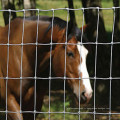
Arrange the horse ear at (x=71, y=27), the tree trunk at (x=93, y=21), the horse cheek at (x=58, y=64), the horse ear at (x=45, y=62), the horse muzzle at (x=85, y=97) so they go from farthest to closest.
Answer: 1. the tree trunk at (x=93, y=21)
2. the horse ear at (x=45, y=62)
3. the horse cheek at (x=58, y=64)
4. the horse ear at (x=71, y=27)
5. the horse muzzle at (x=85, y=97)

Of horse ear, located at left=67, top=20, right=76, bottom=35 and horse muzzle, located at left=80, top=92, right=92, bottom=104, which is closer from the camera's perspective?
horse muzzle, located at left=80, top=92, right=92, bottom=104

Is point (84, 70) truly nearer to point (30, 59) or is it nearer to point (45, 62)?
point (45, 62)

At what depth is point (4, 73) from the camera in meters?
4.15

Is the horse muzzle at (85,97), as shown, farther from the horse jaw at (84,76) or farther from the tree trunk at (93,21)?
the tree trunk at (93,21)

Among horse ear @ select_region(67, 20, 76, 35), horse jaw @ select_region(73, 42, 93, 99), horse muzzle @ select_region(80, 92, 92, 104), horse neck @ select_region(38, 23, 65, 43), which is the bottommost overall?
horse muzzle @ select_region(80, 92, 92, 104)

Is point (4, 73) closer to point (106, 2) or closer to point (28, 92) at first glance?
point (28, 92)

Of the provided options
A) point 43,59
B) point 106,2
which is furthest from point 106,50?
point 106,2

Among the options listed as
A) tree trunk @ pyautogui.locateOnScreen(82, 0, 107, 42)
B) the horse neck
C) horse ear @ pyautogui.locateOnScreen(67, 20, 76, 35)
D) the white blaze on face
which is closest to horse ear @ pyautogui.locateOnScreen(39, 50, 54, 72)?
the horse neck

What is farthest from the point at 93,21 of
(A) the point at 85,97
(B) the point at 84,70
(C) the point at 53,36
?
(A) the point at 85,97

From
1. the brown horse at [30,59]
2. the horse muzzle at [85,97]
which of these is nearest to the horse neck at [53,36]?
the brown horse at [30,59]

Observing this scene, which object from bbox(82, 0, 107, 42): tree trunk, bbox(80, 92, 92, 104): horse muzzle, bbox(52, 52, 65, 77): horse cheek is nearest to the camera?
bbox(80, 92, 92, 104): horse muzzle

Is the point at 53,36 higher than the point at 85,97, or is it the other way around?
the point at 53,36

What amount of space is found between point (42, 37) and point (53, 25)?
0.19 metres

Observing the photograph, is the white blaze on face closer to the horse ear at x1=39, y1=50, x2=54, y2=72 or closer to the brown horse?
the brown horse
